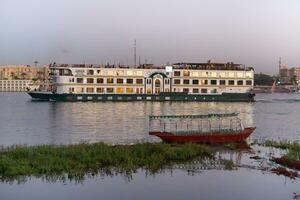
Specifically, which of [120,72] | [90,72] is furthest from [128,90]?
[90,72]

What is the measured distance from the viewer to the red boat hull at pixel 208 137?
27.7 metres

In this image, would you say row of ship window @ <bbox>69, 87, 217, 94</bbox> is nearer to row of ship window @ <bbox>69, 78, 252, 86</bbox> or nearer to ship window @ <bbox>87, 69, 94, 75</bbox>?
row of ship window @ <bbox>69, 78, 252, 86</bbox>

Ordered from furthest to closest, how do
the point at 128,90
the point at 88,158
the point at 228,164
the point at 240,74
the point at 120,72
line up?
the point at 240,74 < the point at 128,90 < the point at 120,72 < the point at 228,164 < the point at 88,158

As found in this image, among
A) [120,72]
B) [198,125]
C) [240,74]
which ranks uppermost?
[120,72]

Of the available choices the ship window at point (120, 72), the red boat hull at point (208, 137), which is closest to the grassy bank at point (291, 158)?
the red boat hull at point (208, 137)

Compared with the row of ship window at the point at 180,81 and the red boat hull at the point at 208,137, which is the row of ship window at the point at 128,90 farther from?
the red boat hull at the point at 208,137

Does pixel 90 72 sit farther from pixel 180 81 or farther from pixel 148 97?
pixel 180 81

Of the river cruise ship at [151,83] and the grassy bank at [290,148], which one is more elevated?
the river cruise ship at [151,83]

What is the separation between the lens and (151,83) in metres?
90.5

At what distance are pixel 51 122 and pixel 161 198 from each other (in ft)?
111

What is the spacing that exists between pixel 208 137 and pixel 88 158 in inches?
368

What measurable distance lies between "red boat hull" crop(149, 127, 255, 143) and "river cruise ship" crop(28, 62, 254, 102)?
5928 centimetres

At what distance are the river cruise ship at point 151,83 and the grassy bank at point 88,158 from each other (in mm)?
62041

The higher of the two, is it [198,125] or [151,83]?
[151,83]
